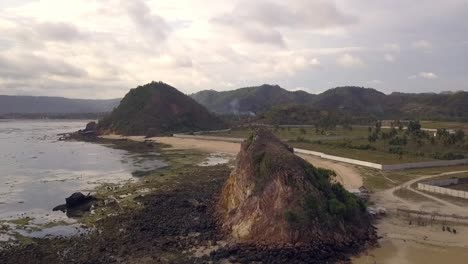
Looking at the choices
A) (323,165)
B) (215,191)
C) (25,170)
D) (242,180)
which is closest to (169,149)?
(25,170)

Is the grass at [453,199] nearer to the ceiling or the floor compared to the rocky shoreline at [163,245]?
nearer to the ceiling

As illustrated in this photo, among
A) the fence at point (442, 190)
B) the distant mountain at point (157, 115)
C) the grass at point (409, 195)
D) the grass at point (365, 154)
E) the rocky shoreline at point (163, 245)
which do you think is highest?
the distant mountain at point (157, 115)

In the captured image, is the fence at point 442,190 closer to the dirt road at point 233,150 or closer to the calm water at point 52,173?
the dirt road at point 233,150

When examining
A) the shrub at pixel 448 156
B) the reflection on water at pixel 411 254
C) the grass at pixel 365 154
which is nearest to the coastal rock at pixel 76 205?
the reflection on water at pixel 411 254

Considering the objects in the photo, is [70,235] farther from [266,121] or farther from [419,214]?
[266,121]

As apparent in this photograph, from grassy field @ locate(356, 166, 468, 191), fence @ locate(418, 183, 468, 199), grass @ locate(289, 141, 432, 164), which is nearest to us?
fence @ locate(418, 183, 468, 199)

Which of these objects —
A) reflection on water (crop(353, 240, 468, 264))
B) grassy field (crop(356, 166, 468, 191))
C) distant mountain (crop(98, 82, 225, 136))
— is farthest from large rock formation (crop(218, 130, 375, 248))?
distant mountain (crop(98, 82, 225, 136))

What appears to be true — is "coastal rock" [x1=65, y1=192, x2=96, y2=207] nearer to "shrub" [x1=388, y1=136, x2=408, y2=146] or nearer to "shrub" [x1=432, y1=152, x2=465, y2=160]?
"shrub" [x1=432, y1=152, x2=465, y2=160]

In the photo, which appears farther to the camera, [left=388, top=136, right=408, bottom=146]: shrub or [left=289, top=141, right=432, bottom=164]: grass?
[left=388, top=136, right=408, bottom=146]: shrub
